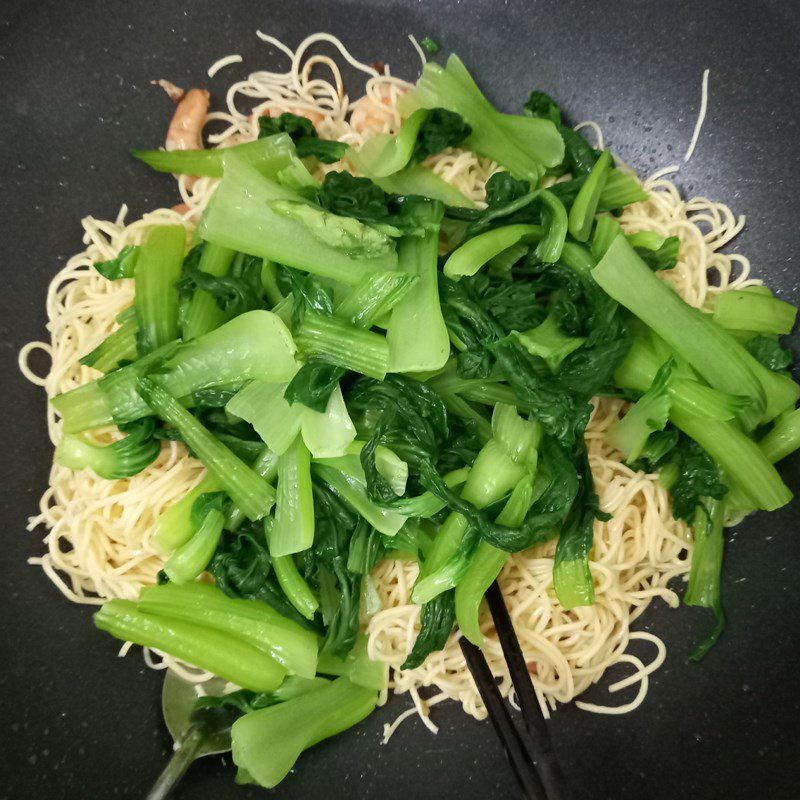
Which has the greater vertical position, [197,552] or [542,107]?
[542,107]

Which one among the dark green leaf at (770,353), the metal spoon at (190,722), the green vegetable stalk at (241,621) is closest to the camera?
the green vegetable stalk at (241,621)

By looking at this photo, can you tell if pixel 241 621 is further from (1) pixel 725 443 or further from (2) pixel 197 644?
(1) pixel 725 443

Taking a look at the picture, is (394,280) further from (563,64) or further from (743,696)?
(743,696)

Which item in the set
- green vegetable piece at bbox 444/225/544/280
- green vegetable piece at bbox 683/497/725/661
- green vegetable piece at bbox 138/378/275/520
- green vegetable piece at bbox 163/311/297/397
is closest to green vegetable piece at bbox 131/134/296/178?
green vegetable piece at bbox 163/311/297/397

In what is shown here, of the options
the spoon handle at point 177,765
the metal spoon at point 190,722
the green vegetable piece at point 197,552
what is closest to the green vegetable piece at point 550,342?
the green vegetable piece at point 197,552

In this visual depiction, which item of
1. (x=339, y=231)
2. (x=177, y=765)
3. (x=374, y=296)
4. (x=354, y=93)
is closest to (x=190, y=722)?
(x=177, y=765)

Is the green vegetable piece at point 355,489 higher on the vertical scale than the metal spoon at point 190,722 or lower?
higher

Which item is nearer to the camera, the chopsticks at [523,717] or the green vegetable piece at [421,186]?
the chopsticks at [523,717]

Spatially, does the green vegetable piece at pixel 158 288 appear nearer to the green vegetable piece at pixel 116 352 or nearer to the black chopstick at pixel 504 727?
the green vegetable piece at pixel 116 352
